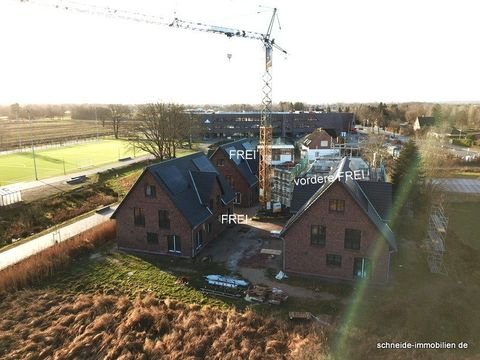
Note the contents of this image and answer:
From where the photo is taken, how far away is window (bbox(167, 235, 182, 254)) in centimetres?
3030

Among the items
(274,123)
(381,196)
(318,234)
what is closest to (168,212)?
(318,234)

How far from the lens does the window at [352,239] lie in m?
25.4

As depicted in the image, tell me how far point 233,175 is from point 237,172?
0.68 meters

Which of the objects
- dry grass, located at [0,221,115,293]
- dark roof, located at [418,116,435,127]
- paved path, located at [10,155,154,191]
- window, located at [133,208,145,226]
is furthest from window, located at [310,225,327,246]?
dark roof, located at [418,116,435,127]

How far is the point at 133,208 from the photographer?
31.0 metres

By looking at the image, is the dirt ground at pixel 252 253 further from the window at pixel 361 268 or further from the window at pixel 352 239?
the window at pixel 352 239

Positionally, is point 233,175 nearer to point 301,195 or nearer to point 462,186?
point 301,195

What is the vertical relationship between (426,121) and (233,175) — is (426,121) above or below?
above

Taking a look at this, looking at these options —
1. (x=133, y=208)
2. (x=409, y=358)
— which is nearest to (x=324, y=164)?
(x=133, y=208)

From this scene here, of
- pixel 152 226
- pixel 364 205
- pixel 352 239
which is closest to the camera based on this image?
pixel 352 239

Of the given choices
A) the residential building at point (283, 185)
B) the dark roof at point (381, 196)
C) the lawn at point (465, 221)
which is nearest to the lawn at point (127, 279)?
the dark roof at point (381, 196)

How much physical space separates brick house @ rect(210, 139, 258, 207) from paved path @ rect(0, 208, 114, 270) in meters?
14.6

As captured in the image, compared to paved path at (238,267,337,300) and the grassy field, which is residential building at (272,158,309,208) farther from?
the grassy field

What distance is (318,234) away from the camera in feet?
86.4
